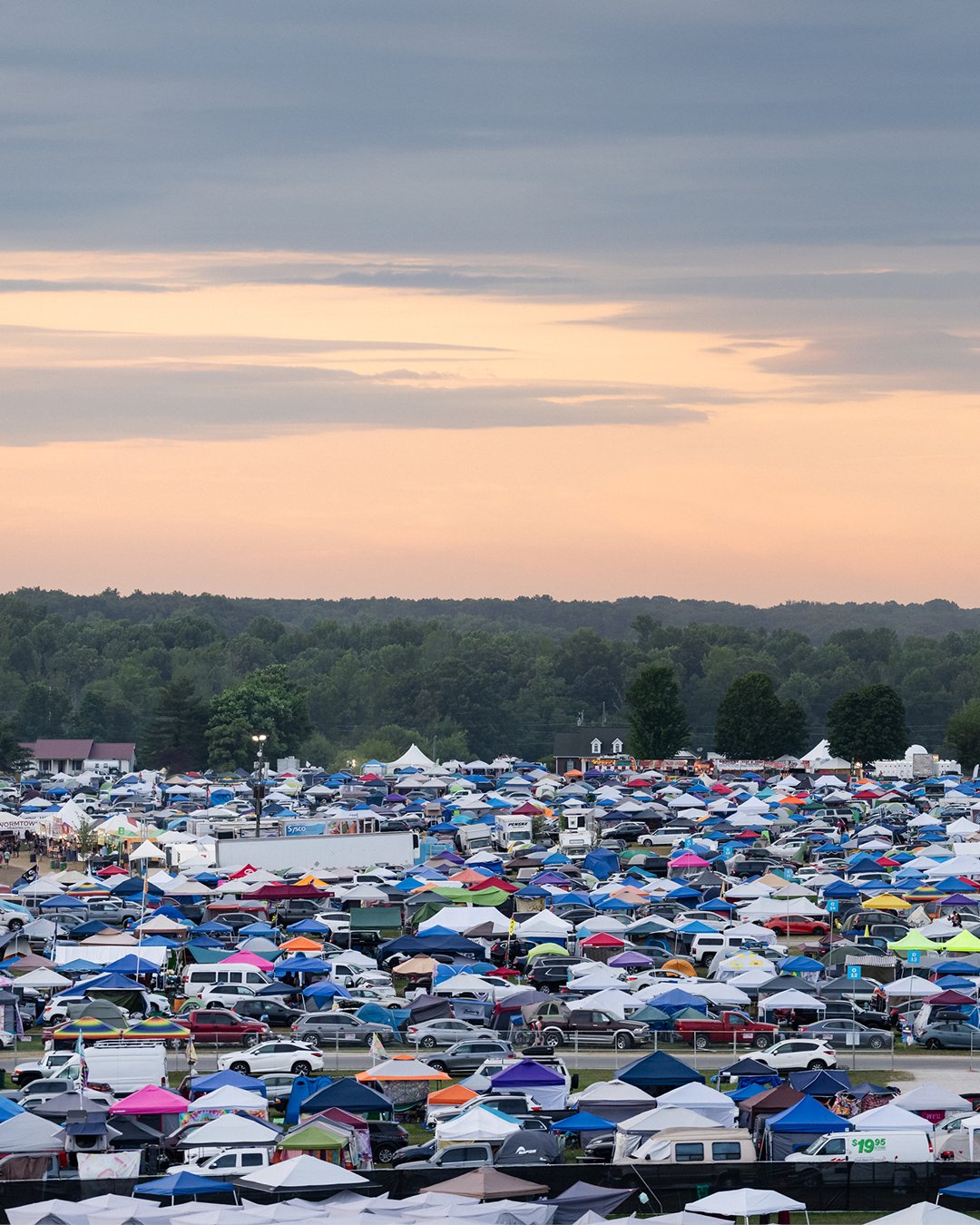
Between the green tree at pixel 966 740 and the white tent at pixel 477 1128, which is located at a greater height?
the green tree at pixel 966 740

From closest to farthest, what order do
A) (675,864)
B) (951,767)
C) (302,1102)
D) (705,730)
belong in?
1. (302,1102)
2. (675,864)
3. (951,767)
4. (705,730)

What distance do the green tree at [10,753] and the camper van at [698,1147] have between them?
72981 millimetres

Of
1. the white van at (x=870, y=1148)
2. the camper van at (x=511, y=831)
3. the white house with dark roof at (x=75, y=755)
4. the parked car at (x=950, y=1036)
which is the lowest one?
the parked car at (x=950, y=1036)

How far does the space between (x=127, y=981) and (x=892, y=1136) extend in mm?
13626

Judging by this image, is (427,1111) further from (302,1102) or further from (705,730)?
(705,730)

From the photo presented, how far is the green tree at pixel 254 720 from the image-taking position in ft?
288

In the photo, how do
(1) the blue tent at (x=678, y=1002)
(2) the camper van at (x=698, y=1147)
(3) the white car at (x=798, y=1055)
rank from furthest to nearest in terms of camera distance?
1. (1) the blue tent at (x=678, y=1002)
2. (3) the white car at (x=798, y=1055)
3. (2) the camper van at (x=698, y=1147)

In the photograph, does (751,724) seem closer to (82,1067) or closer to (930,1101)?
(82,1067)

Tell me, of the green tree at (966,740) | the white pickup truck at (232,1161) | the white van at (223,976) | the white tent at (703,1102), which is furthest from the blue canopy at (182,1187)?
the green tree at (966,740)

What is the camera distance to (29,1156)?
18.4m

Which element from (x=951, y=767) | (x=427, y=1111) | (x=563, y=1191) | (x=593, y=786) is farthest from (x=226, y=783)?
(x=563, y=1191)

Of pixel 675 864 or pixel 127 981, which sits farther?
pixel 675 864

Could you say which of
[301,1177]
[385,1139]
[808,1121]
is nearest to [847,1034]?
[808,1121]

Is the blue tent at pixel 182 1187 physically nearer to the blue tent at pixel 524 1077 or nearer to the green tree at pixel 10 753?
the blue tent at pixel 524 1077
